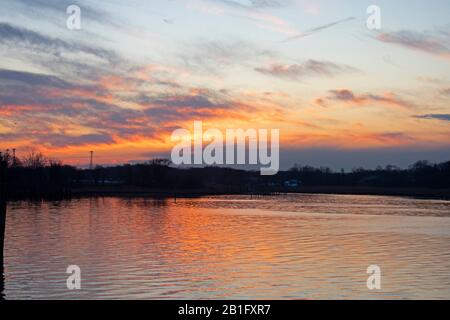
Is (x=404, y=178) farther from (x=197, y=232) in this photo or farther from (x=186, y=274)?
(x=186, y=274)

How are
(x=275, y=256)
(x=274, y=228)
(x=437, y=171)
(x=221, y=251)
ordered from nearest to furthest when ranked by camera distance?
(x=275, y=256) → (x=221, y=251) → (x=274, y=228) → (x=437, y=171)

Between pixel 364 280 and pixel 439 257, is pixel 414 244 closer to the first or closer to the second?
pixel 439 257

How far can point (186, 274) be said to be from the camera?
2347cm

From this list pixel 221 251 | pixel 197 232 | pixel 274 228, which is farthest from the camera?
pixel 274 228

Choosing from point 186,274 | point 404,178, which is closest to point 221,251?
point 186,274

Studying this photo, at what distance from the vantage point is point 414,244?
3525 centimetres

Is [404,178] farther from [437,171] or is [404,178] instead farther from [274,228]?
[274,228]
